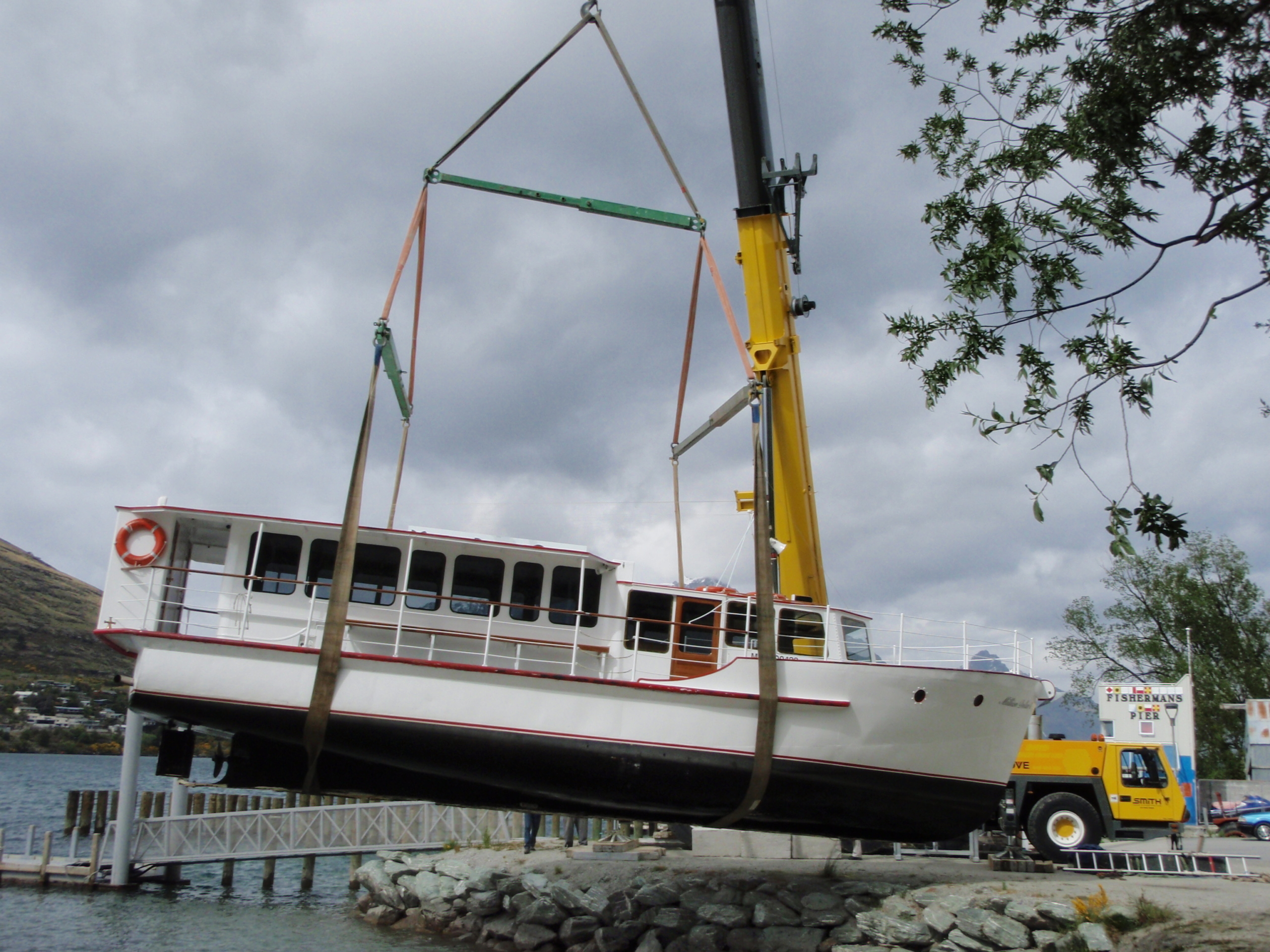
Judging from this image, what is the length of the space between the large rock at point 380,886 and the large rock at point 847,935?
28.1 feet

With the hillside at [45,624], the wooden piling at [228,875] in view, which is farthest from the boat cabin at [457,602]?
the hillside at [45,624]

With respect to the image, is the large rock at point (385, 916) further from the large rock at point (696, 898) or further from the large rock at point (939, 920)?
the large rock at point (939, 920)

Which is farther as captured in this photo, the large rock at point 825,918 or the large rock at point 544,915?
the large rock at point 544,915

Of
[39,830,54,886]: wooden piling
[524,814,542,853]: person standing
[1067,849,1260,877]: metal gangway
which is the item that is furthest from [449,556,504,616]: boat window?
[39,830,54,886]: wooden piling

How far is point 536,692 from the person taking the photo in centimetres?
1135

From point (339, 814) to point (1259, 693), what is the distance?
3465cm

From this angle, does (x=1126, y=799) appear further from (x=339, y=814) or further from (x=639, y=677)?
(x=339, y=814)

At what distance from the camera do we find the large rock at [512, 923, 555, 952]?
1488 centimetres

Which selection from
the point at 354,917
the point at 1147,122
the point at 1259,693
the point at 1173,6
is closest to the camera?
the point at 1173,6

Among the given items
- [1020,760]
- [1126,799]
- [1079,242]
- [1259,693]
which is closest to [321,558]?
[1079,242]

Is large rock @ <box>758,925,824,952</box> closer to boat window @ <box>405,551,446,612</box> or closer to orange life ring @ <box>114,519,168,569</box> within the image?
boat window @ <box>405,551,446,612</box>

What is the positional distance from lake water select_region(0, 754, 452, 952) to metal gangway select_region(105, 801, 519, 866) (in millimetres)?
982

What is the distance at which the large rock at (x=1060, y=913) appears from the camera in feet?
38.0

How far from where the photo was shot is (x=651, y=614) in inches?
503
